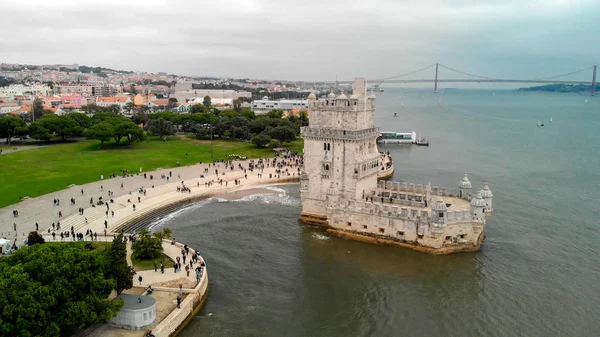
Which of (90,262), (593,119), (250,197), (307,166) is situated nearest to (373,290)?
(307,166)

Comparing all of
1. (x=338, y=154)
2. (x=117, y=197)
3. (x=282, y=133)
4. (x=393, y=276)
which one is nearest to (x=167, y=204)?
(x=117, y=197)

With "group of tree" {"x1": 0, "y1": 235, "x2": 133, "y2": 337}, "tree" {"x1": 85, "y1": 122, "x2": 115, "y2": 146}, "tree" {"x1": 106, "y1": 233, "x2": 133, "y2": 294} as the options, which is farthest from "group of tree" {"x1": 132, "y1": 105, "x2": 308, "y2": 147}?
"group of tree" {"x1": 0, "y1": 235, "x2": 133, "y2": 337}

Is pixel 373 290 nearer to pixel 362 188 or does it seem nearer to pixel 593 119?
pixel 362 188

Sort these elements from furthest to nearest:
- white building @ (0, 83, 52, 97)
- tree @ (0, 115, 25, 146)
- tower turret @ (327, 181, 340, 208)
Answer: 1. white building @ (0, 83, 52, 97)
2. tree @ (0, 115, 25, 146)
3. tower turret @ (327, 181, 340, 208)

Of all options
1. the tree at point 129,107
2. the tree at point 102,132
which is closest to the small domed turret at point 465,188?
the tree at point 102,132

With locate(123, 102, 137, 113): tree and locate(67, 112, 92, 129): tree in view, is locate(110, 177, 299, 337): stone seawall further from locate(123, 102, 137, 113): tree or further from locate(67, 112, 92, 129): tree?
locate(123, 102, 137, 113): tree

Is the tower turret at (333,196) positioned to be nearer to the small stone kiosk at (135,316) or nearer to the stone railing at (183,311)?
the stone railing at (183,311)
